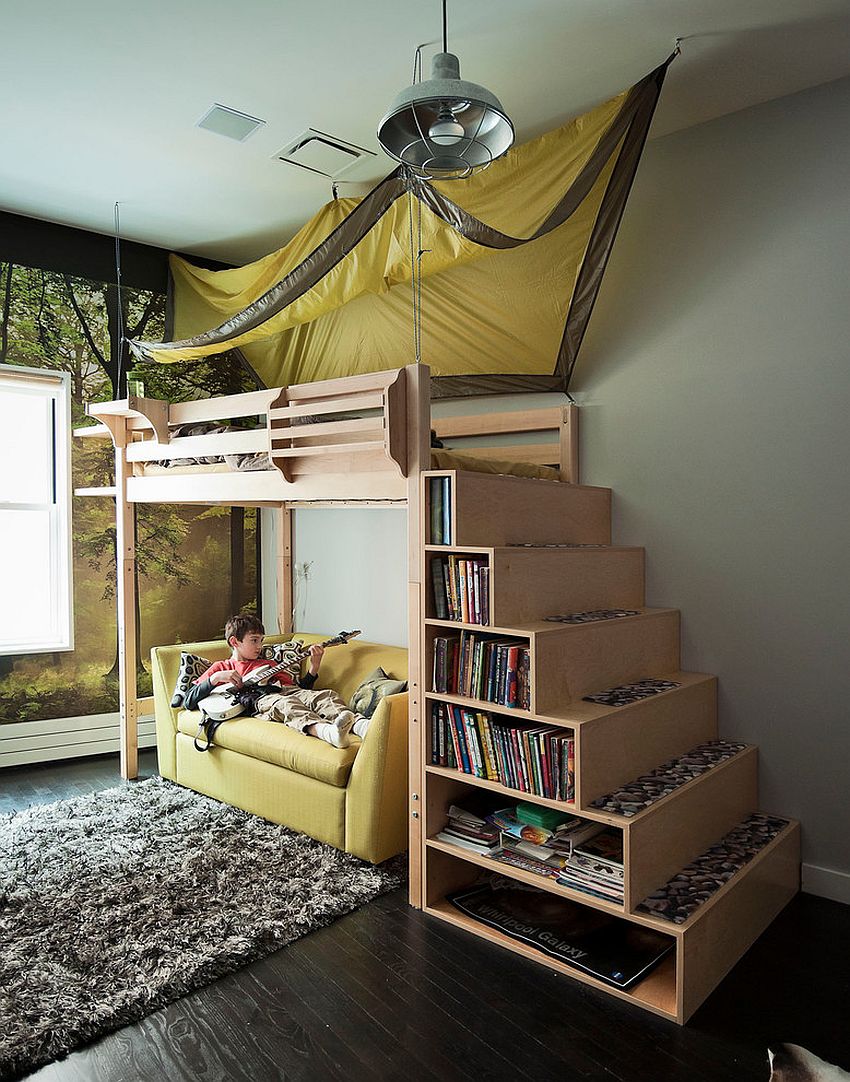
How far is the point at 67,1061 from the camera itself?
1.93m

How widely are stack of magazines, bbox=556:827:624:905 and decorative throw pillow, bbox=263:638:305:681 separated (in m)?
1.88

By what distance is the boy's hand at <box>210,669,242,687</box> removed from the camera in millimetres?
3744

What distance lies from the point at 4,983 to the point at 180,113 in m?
2.96

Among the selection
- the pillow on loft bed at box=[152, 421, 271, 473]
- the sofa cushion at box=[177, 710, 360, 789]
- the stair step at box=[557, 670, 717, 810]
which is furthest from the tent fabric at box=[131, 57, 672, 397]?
the sofa cushion at box=[177, 710, 360, 789]

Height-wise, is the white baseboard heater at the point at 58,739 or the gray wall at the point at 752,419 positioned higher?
the gray wall at the point at 752,419

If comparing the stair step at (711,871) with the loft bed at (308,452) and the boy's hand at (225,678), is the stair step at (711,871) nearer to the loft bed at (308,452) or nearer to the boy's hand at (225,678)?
the loft bed at (308,452)

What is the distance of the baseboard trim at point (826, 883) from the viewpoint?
8.91ft

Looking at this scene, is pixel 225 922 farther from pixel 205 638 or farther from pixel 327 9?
pixel 327 9

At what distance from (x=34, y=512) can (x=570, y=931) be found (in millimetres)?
3368

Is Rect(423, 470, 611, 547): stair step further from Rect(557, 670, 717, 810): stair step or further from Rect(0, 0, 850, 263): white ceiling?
Rect(0, 0, 850, 263): white ceiling

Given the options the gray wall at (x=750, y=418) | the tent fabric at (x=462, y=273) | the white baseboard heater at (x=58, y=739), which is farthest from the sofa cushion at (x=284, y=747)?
the tent fabric at (x=462, y=273)

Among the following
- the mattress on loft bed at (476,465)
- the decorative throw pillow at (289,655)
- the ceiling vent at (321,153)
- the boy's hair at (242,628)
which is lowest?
the decorative throw pillow at (289,655)

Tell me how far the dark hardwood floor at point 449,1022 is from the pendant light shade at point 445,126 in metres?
2.31

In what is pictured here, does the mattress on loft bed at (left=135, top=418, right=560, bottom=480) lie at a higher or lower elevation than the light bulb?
lower
